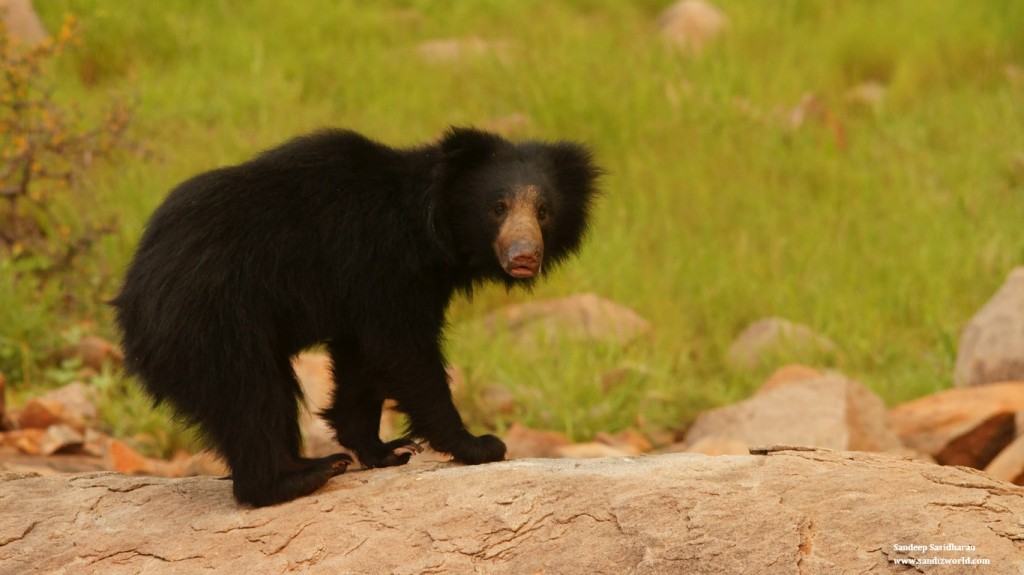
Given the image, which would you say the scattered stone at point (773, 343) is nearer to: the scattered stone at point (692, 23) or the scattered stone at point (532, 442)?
the scattered stone at point (532, 442)

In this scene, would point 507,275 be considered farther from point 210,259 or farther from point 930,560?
point 930,560

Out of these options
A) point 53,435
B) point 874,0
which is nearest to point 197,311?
point 53,435

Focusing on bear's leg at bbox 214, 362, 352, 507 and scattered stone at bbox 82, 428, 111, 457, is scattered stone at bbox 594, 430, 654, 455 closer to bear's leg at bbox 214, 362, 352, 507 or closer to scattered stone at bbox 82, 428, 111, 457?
→ scattered stone at bbox 82, 428, 111, 457

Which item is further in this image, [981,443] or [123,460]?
[981,443]

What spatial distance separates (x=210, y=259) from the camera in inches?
A: 145

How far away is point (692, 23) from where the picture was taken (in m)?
11.8

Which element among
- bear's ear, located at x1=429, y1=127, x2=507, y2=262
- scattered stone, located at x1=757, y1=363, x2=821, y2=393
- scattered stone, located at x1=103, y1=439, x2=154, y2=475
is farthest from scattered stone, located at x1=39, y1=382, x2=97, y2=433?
scattered stone, located at x1=757, y1=363, x2=821, y2=393

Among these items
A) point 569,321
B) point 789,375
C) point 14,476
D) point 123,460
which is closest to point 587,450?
point 569,321

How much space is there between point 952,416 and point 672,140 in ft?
12.1

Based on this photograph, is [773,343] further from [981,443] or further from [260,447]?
[260,447]

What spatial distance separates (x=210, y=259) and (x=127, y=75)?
651cm

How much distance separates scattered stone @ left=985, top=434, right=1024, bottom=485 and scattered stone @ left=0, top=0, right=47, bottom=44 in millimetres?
7181

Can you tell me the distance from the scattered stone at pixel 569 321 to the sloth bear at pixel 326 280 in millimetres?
2761

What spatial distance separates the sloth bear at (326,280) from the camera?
12.0 ft
